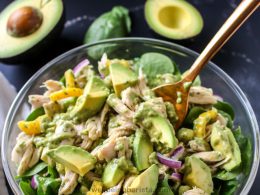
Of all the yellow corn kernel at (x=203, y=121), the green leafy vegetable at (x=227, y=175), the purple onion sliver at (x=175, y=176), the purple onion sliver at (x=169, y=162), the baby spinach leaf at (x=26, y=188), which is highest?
the yellow corn kernel at (x=203, y=121)

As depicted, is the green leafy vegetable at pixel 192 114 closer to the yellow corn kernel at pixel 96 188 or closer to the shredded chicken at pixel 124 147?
the shredded chicken at pixel 124 147

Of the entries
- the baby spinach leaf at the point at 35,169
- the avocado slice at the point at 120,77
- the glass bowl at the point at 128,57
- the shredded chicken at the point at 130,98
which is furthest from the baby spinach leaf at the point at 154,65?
the baby spinach leaf at the point at 35,169

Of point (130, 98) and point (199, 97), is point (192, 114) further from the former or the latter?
point (130, 98)

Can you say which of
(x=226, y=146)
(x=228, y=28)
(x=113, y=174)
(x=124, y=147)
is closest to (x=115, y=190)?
(x=113, y=174)

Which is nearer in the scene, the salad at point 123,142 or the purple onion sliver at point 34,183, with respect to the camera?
the salad at point 123,142

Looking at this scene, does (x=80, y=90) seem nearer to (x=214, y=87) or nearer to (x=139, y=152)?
(x=139, y=152)

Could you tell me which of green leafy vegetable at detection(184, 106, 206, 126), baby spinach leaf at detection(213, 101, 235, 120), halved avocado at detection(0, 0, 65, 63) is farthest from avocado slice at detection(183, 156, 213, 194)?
halved avocado at detection(0, 0, 65, 63)
